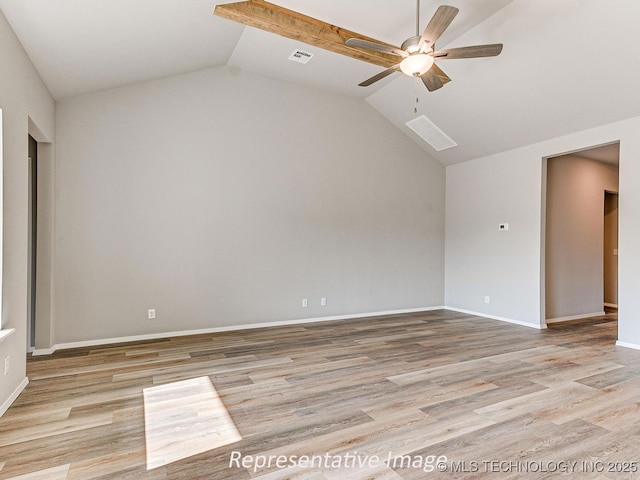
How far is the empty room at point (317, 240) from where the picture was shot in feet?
7.79

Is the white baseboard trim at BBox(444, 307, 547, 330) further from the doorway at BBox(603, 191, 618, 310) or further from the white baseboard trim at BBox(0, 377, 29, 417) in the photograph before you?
the white baseboard trim at BBox(0, 377, 29, 417)

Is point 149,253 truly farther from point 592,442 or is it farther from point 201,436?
point 592,442

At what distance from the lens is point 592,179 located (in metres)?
6.31

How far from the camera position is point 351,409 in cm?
268

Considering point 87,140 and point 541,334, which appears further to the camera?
point 541,334

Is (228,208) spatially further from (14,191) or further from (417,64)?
(417,64)

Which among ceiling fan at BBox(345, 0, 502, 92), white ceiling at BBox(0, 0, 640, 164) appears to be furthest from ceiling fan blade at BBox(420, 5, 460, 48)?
white ceiling at BBox(0, 0, 640, 164)

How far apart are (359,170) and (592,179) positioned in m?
4.07

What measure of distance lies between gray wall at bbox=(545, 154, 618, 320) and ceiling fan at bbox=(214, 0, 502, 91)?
3490 millimetres

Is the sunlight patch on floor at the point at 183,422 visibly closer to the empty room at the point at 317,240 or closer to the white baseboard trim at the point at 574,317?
the empty room at the point at 317,240

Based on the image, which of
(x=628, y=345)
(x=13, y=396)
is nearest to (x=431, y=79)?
(x=628, y=345)

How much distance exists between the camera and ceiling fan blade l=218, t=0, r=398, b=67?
3.48 meters

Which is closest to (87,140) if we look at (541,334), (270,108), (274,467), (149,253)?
(149,253)

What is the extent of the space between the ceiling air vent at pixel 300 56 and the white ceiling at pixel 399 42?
0.08 meters
